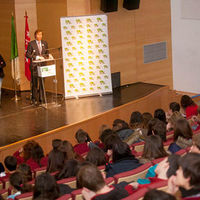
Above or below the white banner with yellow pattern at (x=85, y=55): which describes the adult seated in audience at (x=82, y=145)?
Answer: below

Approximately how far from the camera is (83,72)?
9.11 meters

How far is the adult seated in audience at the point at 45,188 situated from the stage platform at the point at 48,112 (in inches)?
133

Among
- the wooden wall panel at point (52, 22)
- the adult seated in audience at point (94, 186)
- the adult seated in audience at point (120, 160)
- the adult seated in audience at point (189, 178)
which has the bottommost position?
the adult seated in audience at point (120, 160)

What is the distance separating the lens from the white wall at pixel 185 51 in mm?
11539

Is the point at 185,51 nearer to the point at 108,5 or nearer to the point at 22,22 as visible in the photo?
the point at 108,5

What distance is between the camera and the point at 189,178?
2.41 metres

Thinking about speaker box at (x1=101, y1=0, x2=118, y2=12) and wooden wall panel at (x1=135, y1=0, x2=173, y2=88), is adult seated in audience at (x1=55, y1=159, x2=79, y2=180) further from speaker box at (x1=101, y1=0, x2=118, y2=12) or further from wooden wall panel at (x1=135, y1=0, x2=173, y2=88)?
wooden wall panel at (x1=135, y1=0, x2=173, y2=88)

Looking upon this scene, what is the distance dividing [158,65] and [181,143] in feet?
23.8

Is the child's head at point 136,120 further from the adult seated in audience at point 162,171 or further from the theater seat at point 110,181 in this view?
the theater seat at point 110,181

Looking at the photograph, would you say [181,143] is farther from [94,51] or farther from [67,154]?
[94,51]

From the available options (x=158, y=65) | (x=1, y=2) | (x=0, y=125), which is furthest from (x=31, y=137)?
(x=158, y=65)

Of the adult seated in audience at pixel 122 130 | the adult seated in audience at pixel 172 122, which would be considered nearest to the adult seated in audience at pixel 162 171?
the adult seated in audience at pixel 122 130

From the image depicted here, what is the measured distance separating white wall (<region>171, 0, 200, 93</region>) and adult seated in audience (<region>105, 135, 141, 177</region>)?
7.97 meters

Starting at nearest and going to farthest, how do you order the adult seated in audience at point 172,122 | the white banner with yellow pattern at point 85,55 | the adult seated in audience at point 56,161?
the adult seated in audience at point 56,161 → the adult seated in audience at point 172,122 → the white banner with yellow pattern at point 85,55
